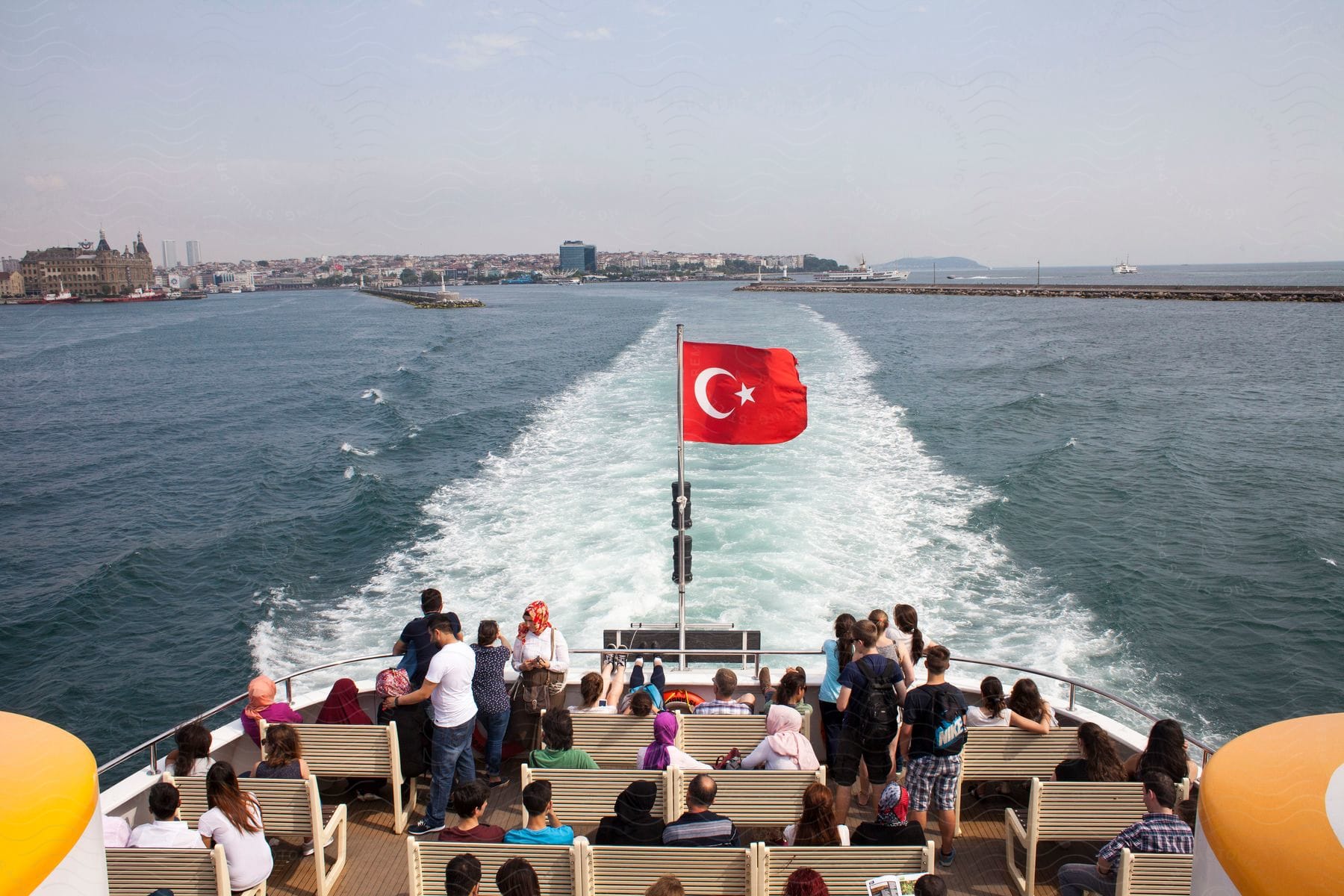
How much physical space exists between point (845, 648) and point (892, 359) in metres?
48.7

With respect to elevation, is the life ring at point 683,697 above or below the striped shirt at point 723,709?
below

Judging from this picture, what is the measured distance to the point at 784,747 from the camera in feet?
18.4

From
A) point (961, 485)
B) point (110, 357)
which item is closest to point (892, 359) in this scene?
point (961, 485)

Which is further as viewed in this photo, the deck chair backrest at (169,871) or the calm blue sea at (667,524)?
the calm blue sea at (667,524)

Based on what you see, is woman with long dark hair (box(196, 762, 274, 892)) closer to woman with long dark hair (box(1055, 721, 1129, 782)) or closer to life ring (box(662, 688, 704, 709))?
life ring (box(662, 688, 704, 709))

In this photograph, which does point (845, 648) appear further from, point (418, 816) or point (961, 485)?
point (961, 485)

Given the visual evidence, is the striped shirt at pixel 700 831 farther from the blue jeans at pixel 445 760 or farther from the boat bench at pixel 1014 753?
the boat bench at pixel 1014 753

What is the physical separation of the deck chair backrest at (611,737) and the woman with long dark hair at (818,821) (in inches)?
63.5

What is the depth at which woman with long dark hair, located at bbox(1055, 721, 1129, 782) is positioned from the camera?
5.59 m

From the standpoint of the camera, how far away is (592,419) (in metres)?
31.8

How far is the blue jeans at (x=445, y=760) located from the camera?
19.9 feet

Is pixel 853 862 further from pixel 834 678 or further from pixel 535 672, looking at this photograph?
pixel 535 672

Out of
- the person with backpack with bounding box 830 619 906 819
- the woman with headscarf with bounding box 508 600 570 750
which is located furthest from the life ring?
the person with backpack with bounding box 830 619 906 819

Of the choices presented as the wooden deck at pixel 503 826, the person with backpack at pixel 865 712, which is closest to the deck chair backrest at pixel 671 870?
the wooden deck at pixel 503 826
